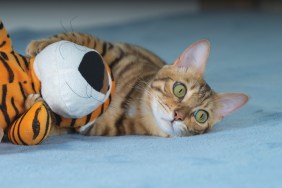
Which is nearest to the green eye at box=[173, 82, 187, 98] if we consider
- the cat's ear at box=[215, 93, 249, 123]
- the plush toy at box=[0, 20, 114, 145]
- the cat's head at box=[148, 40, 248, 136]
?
the cat's head at box=[148, 40, 248, 136]

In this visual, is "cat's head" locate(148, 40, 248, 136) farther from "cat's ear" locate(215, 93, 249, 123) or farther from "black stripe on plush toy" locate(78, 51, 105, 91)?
"black stripe on plush toy" locate(78, 51, 105, 91)

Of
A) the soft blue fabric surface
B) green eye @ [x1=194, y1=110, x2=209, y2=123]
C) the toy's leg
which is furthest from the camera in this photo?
green eye @ [x1=194, y1=110, x2=209, y2=123]

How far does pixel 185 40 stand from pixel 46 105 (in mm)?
1921

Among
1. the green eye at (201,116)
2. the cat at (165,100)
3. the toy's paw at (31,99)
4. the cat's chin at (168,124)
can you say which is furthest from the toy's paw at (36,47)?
the green eye at (201,116)

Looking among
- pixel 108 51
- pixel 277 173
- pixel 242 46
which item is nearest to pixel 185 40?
pixel 242 46

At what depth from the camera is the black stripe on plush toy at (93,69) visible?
1315 millimetres

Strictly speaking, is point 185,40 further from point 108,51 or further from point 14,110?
point 14,110

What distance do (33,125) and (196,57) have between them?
57 cm

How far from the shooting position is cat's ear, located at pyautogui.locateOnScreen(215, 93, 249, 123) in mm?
1558

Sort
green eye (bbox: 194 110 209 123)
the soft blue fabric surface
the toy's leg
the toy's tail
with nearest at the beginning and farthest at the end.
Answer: the soft blue fabric surface, the toy's leg, the toy's tail, green eye (bbox: 194 110 209 123)

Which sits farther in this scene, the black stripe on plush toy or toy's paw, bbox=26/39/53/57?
toy's paw, bbox=26/39/53/57

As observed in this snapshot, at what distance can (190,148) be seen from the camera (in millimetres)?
1260

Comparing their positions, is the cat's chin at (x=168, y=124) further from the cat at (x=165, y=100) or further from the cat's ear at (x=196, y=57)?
the cat's ear at (x=196, y=57)

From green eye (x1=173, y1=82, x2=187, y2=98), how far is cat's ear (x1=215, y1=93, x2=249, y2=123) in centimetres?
12
